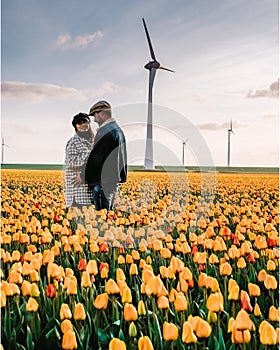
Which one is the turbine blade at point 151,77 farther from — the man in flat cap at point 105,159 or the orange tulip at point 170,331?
the orange tulip at point 170,331

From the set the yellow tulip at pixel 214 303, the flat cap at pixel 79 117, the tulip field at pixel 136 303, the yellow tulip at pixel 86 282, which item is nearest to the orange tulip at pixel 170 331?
the tulip field at pixel 136 303

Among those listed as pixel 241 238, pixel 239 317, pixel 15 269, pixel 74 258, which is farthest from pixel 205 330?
pixel 241 238

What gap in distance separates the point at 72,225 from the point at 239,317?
4826 mm

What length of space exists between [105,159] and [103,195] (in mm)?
660

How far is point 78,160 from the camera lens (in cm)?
760

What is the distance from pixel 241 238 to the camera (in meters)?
5.23

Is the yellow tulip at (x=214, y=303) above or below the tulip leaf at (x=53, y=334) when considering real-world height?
above

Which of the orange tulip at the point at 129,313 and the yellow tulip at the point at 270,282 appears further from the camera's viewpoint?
the yellow tulip at the point at 270,282

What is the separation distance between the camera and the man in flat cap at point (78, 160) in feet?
24.5

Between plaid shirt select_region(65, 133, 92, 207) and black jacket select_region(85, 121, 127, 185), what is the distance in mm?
152

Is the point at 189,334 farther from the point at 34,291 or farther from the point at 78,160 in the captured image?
the point at 78,160

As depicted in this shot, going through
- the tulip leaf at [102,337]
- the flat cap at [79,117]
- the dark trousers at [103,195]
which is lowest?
the tulip leaf at [102,337]

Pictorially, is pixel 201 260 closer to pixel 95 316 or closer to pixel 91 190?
pixel 95 316

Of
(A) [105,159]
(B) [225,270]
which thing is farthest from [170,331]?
(A) [105,159]
